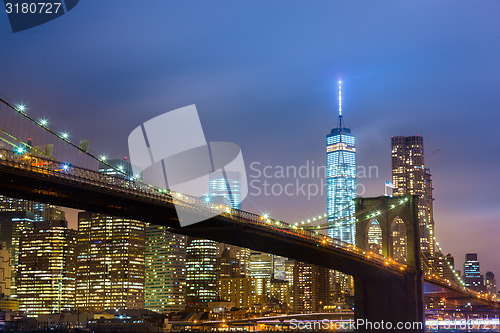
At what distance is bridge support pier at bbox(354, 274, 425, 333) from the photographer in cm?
8256

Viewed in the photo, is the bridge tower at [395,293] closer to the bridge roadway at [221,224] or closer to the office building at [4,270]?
the bridge roadway at [221,224]

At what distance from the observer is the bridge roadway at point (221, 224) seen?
178ft

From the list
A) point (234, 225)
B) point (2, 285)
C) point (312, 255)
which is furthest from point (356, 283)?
point (2, 285)

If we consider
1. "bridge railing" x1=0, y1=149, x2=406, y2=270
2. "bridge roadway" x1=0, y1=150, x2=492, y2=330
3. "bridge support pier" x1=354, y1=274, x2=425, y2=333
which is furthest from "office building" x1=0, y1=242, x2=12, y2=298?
"bridge support pier" x1=354, y1=274, x2=425, y2=333

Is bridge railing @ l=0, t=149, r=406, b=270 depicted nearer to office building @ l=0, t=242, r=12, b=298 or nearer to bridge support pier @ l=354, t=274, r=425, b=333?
bridge support pier @ l=354, t=274, r=425, b=333

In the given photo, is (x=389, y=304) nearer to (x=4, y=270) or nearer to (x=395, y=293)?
(x=395, y=293)

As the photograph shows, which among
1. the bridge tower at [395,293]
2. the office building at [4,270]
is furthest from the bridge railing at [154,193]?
the office building at [4,270]

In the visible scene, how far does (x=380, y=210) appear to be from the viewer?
94.2 metres

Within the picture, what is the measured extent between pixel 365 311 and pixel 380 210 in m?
14.4

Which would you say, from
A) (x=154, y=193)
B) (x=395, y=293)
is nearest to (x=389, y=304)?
(x=395, y=293)

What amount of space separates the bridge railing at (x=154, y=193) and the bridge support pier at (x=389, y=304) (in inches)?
87.1

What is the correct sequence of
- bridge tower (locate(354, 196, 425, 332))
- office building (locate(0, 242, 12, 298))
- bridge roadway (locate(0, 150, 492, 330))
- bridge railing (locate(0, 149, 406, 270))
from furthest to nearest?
1. office building (locate(0, 242, 12, 298))
2. bridge tower (locate(354, 196, 425, 332))
3. bridge roadway (locate(0, 150, 492, 330))
4. bridge railing (locate(0, 149, 406, 270))

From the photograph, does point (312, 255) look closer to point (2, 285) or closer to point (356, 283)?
point (356, 283)

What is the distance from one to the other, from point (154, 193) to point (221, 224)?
6.73m
